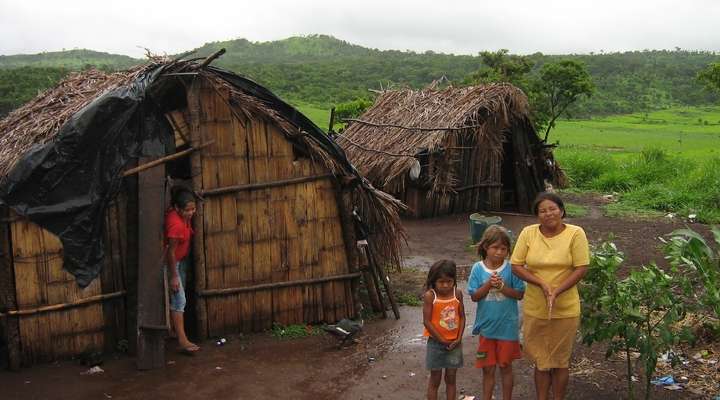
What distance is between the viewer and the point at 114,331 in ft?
20.8

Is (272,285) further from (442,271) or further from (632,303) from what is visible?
(632,303)

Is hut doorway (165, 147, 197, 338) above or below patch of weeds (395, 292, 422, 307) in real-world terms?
above

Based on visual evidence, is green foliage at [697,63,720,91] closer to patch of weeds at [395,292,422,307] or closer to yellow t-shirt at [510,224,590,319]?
patch of weeds at [395,292,422,307]

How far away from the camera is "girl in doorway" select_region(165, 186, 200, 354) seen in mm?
6074

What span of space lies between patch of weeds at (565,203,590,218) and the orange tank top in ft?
34.4

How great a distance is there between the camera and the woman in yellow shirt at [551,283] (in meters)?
4.47

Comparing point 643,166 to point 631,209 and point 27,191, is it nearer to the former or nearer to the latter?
point 631,209

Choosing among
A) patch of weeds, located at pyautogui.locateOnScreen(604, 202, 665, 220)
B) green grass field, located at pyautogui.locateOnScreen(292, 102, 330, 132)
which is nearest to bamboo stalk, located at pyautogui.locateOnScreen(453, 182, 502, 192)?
patch of weeds, located at pyautogui.locateOnScreen(604, 202, 665, 220)

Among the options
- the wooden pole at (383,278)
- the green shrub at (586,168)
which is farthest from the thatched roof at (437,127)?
the wooden pole at (383,278)

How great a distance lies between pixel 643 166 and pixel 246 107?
14.6 metres

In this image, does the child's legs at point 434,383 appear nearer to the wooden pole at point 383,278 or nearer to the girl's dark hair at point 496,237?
the girl's dark hair at point 496,237

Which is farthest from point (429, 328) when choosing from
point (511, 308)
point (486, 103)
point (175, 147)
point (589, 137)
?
point (589, 137)

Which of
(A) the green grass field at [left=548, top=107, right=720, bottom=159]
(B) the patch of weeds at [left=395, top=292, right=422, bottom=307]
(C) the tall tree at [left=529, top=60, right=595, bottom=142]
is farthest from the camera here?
(A) the green grass field at [left=548, top=107, right=720, bottom=159]

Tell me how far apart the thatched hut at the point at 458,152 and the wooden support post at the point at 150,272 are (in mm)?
7452
